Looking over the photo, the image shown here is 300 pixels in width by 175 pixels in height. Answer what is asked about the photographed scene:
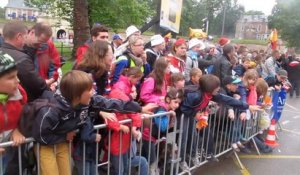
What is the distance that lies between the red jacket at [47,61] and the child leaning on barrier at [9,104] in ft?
5.46

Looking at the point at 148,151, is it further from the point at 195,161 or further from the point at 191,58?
the point at 191,58

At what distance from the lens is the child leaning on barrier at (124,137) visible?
12.0ft

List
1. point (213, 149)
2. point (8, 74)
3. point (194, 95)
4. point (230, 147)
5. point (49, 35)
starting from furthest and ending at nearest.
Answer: point (230, 147) → point (213, 149) → point (194, 95) → point (49, 35) → point (8, 74)

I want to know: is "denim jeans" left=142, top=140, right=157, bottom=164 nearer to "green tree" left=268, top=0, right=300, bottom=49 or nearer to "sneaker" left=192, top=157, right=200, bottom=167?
"sneaker" left=192, top=157, right=200, bottom=167

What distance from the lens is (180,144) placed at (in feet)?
15.3

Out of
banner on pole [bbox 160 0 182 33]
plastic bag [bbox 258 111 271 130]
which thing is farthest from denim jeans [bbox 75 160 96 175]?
banner on pole [bbox 160 0 182 33]

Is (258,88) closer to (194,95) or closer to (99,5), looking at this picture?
(194,95)

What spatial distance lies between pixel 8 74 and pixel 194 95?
104 inches

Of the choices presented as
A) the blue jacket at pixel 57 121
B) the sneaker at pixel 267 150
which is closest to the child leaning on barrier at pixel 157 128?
the blue jacket at pixel 57 121

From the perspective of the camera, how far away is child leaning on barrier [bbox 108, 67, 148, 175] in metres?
3.65

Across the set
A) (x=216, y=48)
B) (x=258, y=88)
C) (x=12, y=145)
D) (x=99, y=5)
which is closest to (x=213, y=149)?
(x=258, y=88)

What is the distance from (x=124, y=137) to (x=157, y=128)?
2.19ft

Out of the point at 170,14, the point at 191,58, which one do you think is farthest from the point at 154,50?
the point at 170,14

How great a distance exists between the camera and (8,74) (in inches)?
107
